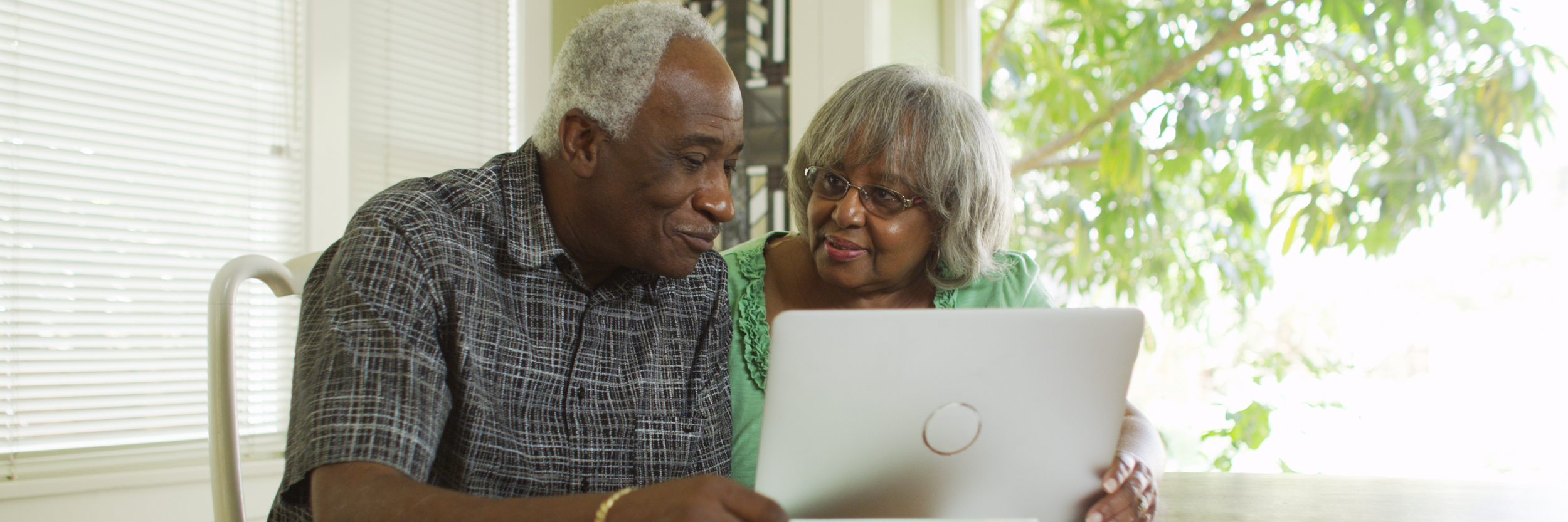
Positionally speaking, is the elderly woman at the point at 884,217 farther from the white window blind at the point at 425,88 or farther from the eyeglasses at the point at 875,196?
the white window blind at the point at 425,88

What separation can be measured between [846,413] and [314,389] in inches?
21.0

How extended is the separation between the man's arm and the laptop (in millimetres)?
95

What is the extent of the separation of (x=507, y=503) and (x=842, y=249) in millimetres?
803

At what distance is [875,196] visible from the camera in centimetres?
151

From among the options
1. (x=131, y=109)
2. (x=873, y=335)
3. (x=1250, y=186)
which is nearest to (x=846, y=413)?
(x=873, y=335)

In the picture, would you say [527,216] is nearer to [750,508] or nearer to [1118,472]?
[750,508]

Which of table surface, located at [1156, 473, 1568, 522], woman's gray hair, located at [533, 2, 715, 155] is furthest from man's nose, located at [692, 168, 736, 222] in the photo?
table surface, located at [1156, 473, 1568, 522]

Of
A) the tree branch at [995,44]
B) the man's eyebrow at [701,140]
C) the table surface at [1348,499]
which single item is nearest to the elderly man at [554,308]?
the man's eyebrow at [701,140]

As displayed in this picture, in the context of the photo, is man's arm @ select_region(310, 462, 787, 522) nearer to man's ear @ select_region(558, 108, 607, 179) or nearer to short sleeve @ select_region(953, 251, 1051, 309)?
man's ear @ select_region(558, 108, 607, 179)

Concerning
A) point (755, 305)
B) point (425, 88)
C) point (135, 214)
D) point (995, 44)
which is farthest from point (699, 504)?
point (425, 88)

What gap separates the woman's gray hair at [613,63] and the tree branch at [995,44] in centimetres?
152

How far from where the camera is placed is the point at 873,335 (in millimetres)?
794

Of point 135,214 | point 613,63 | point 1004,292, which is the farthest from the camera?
point 135,214

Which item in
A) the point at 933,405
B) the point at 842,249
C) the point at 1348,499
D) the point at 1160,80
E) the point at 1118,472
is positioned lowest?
the point at 1348,499
